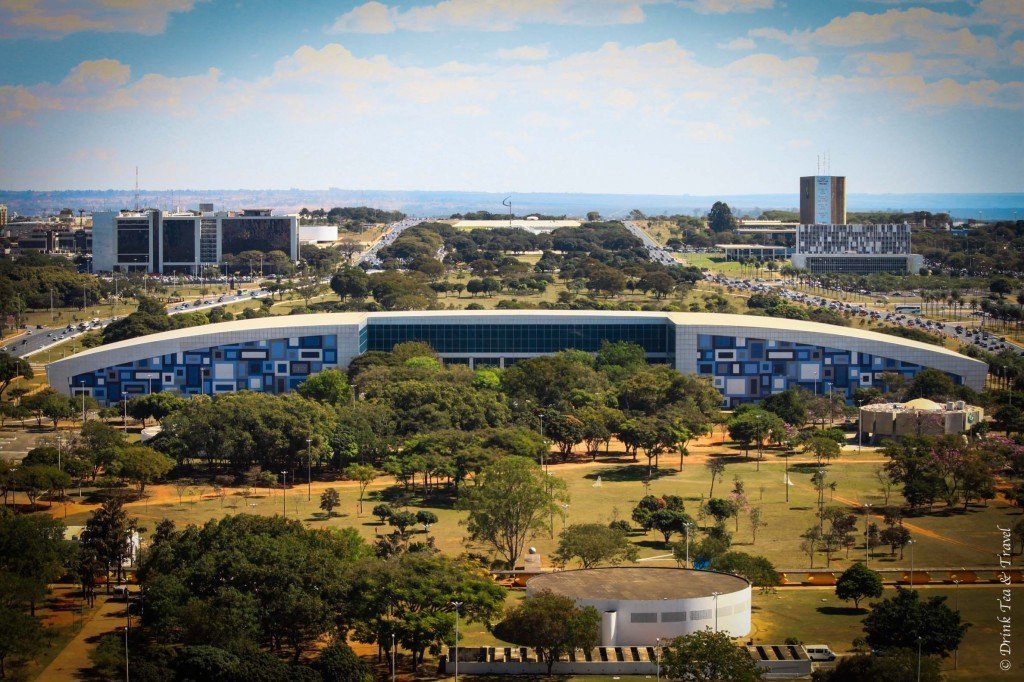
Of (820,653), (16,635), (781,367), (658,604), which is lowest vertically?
A: (820,653)

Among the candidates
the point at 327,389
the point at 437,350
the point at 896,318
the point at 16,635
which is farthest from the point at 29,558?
the point at 896,318

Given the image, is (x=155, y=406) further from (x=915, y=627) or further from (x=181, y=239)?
(x=181, y=239)

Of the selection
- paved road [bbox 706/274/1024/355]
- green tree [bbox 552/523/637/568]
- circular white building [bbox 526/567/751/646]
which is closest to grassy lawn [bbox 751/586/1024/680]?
circular white building [bbox 526/567/751/646]

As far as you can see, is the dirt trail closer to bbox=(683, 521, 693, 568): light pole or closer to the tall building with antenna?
bbox=(683, 521, 693, 568): light pole

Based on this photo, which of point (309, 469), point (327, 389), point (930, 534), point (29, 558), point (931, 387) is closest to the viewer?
point (29, 558)

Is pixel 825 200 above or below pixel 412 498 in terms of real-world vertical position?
above

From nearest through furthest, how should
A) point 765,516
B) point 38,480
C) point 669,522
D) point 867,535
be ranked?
point 867,535 < point 669,522 < point 765,516 < point 38,480

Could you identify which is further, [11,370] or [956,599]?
[11,370]
